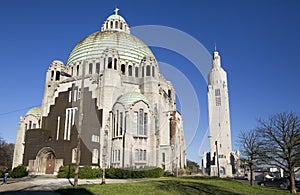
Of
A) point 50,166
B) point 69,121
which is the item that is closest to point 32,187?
point 50,166

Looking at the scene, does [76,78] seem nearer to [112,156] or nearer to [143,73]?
[143,73]

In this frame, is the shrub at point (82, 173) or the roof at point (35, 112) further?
the roof at point (35, 112)

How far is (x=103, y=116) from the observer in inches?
1708

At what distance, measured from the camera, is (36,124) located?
54062 millimetres

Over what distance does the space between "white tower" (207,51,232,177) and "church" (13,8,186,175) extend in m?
48.0

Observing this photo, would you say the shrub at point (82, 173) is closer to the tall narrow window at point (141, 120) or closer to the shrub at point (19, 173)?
the shrub at point (19, 173)

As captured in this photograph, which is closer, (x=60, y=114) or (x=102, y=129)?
(x=102, y=129)

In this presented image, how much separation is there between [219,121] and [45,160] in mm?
75187

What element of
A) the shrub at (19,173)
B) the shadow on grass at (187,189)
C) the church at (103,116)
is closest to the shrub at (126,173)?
the church at (103,116)

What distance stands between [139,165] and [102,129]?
8.46 meters

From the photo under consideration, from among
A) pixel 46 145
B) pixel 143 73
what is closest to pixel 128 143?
pixel 46 145

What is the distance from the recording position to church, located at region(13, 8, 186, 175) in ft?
133

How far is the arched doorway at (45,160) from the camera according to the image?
40.5m

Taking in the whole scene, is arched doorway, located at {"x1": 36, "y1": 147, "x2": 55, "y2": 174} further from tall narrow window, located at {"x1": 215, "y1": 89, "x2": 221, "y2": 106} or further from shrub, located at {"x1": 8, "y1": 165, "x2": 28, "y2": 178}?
tall narrow window, located at {"x1": 215, "y1": 89, "x2": 221, "y2": 106}
